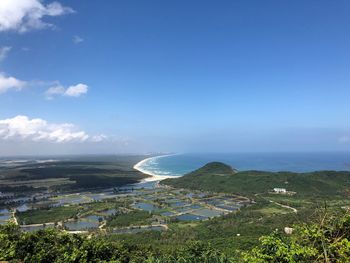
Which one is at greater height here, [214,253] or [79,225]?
[214,253]

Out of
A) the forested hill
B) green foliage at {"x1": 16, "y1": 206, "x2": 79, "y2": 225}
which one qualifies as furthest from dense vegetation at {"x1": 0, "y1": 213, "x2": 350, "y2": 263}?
the forested hill

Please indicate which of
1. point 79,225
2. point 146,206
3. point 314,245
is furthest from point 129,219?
point 314,245

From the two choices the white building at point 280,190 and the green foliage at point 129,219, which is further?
the white building at point 280,190

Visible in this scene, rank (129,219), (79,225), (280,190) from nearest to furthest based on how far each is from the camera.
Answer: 1. (79,225)
2. (129,219)
3. (280,190)

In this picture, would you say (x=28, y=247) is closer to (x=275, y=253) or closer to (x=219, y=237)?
(x=275, y=253)

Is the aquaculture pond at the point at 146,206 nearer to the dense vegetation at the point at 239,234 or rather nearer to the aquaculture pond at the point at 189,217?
the dense vegetation at the point at 239,234

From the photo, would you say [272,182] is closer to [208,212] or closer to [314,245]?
[208,212]

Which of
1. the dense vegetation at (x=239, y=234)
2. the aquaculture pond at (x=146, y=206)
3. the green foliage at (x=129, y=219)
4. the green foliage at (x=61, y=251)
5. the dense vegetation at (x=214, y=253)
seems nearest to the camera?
the dense vegetation at (x=214, y=253)

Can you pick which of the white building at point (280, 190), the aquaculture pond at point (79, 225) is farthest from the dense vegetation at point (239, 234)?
the aquaculture pond at point (79, 225)
